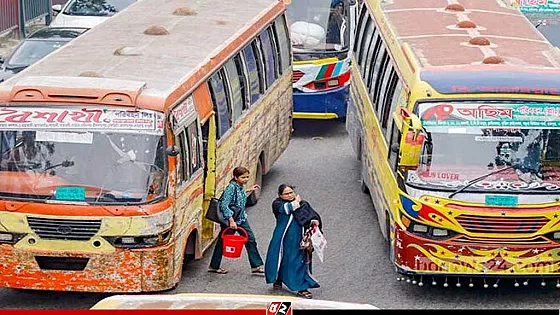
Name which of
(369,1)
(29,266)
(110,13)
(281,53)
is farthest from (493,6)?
(110,13)

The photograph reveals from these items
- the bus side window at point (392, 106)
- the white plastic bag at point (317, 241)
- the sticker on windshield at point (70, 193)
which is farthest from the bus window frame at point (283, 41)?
the sticker on windshield at point (70, 193)

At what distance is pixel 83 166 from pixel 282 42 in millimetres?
7058

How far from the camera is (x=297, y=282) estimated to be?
45.8 ft

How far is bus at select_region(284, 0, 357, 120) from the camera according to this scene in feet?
72.7

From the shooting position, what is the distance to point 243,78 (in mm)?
16984

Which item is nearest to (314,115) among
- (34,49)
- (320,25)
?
(320,25)

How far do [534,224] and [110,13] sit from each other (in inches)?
565

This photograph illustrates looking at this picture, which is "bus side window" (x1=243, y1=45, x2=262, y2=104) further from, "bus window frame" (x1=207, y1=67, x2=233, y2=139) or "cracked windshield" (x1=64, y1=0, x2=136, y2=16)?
"cracked windshield" (x1=64, y1=0, x2=136, y2=16)

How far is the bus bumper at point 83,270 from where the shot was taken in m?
12.8

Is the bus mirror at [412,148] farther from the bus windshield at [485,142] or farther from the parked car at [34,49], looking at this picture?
the parked car at [34,49]

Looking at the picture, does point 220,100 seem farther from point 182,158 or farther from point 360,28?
point 360,28

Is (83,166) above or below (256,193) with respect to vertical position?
above

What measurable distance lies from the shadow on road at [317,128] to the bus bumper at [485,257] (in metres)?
9.50

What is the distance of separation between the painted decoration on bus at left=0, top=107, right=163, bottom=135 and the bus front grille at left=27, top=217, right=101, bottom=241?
861mm
